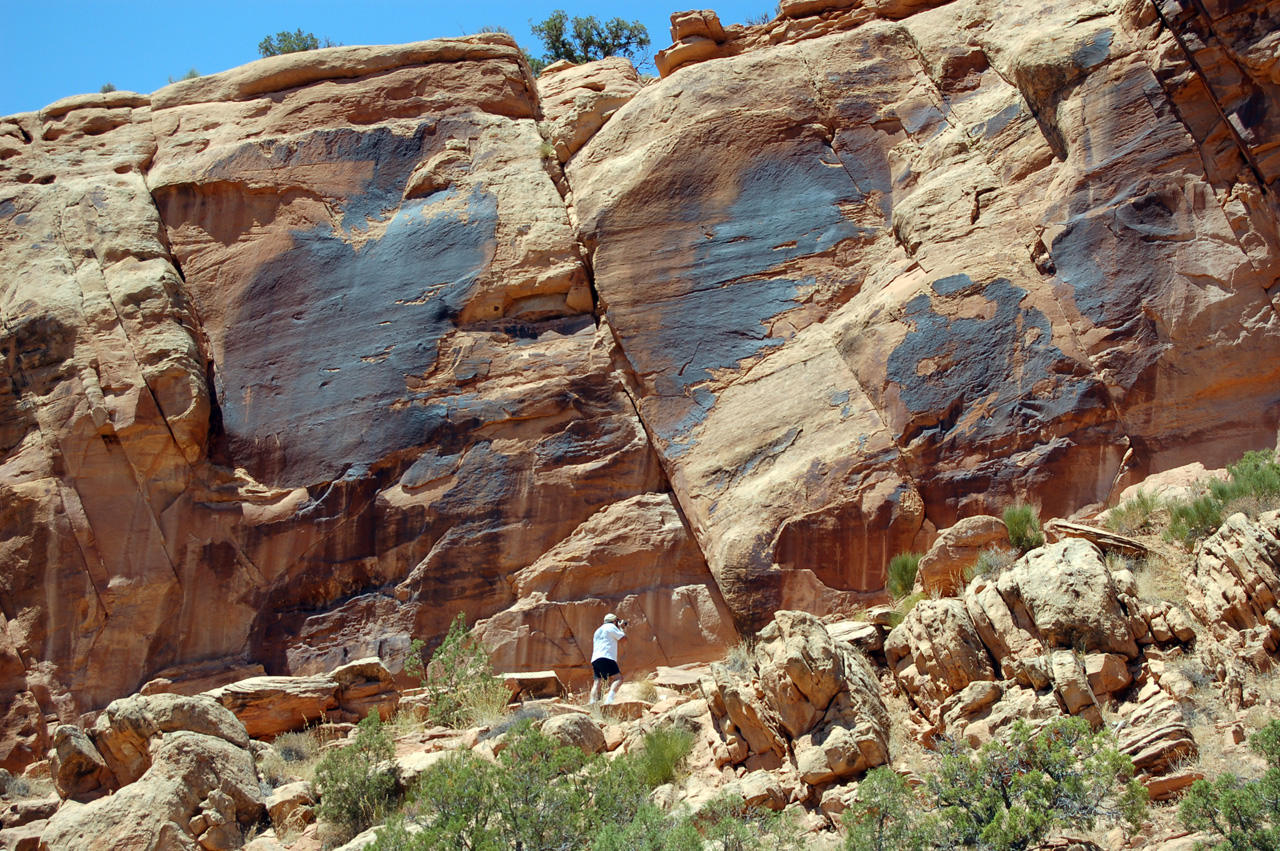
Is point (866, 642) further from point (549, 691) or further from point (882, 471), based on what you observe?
point (549, 691)

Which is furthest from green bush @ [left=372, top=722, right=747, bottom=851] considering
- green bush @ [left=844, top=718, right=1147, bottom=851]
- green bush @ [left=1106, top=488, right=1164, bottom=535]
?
green bush @ [left=1106, top=488, right=1164, bottom=535]

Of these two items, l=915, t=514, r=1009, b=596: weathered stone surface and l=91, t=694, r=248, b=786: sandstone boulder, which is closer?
l=91, t=694, r=248, b=786: sandstone boulder

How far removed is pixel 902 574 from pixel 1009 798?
4.84 m

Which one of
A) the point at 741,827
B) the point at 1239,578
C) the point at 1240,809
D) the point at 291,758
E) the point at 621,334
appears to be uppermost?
the point at 621,334

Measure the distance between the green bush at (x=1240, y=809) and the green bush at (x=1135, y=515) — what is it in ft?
13.5

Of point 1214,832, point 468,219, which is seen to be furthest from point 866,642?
point 468,219

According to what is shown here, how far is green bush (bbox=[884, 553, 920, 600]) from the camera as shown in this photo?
10.3 metres

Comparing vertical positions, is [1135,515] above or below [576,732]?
above

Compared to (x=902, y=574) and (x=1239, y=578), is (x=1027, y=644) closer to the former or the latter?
(x=1239, y=578)

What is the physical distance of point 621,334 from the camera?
42.8ft

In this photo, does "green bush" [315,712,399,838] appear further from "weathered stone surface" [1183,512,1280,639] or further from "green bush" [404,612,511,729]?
"weathered stone surface" [1183,512,1280,639]

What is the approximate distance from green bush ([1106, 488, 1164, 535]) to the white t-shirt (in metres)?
4.96

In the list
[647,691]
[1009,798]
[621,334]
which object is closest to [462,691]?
[647,691]

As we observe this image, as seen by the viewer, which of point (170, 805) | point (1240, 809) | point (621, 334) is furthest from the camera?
point (621, 334)
